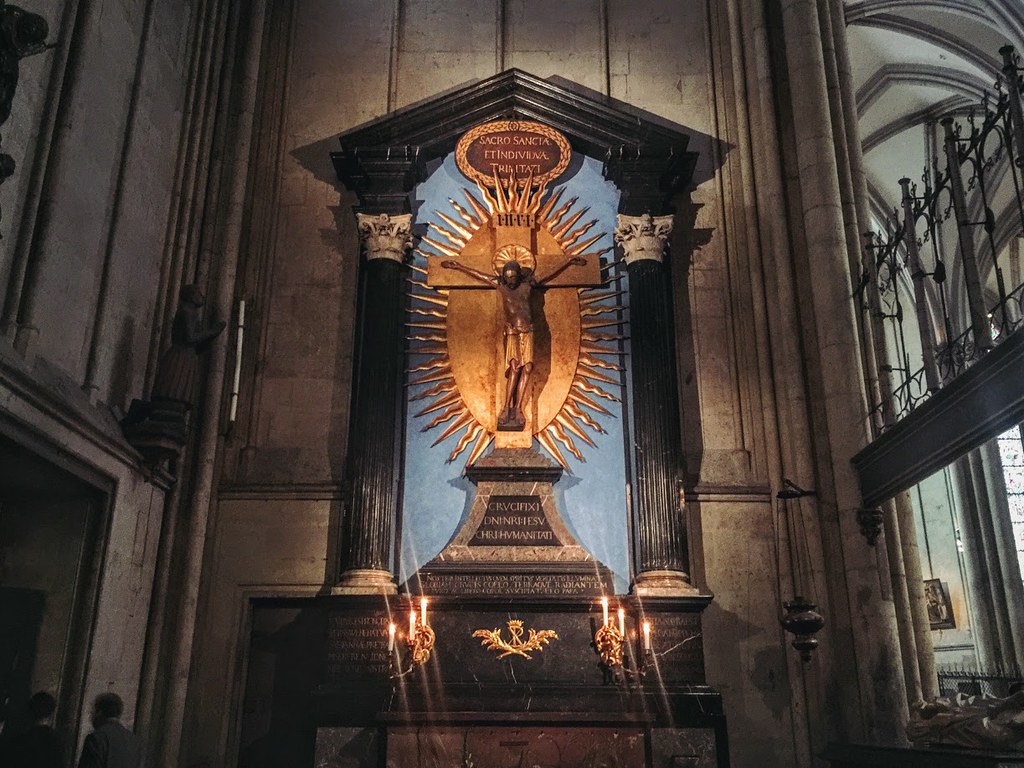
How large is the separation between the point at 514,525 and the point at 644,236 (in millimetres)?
2776

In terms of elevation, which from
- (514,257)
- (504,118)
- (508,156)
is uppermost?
(504,118)

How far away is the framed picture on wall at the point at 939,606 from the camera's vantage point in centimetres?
1637

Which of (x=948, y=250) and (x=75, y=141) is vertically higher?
(x=948, y=250)

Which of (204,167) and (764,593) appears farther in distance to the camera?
(204,167)

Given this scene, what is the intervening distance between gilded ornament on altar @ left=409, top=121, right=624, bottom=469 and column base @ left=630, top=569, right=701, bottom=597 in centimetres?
124

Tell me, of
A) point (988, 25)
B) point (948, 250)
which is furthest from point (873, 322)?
point (948, 250)

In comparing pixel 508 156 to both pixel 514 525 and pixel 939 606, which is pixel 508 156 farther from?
pixel 939 606

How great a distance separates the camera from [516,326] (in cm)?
839

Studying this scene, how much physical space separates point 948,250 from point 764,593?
1176 centimetres

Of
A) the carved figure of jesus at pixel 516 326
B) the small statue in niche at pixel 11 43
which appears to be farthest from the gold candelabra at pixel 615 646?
the small statue in niche at pixel 11 43

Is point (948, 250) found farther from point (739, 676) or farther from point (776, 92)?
point (739, 676)

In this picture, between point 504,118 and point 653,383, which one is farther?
point 504,118

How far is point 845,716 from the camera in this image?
7.29 m

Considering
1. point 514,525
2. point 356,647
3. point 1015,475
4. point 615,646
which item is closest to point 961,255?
point 615,646
